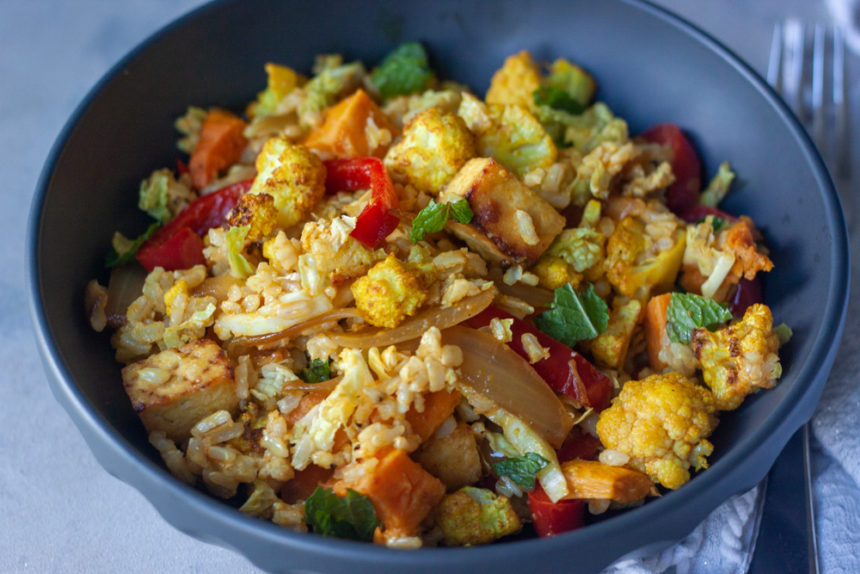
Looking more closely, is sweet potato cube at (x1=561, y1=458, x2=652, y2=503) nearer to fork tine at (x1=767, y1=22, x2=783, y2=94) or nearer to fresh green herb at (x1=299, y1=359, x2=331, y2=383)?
fresh green herb at (x1=299, y1=359, x2=331, y2=383)

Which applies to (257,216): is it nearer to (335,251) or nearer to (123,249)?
(335,251)

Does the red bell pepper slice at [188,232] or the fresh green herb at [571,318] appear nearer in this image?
the fresh green herb at [571,318]

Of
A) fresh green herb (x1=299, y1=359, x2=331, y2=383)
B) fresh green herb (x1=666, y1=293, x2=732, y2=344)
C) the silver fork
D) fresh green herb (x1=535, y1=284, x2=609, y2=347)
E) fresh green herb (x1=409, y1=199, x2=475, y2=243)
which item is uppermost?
the silver fork

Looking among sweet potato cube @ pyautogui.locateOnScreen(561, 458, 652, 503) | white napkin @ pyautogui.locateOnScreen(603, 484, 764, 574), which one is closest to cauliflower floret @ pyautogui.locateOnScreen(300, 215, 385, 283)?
sweet potato cube @ pyautogui.locateOnScreen(561, 458, 652, 503)

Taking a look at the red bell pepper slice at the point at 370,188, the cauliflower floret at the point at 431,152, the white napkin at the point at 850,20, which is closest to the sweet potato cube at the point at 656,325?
the cauliflower floret at the point at 431,152

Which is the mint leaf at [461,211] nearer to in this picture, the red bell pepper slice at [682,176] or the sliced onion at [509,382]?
the sliced onion at [509,382]

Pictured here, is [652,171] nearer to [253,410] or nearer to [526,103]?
[526,103]

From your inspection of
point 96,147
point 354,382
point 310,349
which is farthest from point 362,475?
point 96,147
